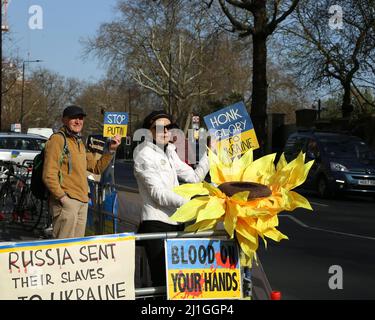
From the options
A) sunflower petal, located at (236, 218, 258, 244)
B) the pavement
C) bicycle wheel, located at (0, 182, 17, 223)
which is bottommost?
the pavement

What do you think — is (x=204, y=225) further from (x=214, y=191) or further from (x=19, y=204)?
(x=19, y=204)

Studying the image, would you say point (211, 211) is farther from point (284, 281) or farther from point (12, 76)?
point (12, 76)

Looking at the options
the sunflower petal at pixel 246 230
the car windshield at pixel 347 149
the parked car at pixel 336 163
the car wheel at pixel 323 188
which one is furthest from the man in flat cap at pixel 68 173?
the car windshield at pixel 347 149

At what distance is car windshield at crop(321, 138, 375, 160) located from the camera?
19656 mm

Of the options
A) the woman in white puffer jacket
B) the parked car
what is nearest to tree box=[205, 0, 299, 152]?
the parked car

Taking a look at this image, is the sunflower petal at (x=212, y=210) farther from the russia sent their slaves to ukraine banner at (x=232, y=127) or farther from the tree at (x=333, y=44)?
the tree at (x=333, y=44)

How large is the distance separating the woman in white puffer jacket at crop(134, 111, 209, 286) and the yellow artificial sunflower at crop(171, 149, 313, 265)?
0.47m

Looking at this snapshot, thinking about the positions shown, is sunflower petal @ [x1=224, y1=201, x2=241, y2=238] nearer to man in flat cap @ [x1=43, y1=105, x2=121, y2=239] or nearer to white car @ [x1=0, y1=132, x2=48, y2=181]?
man in flat cap @ [x1=43, y1=105, x2=121, y2=239]

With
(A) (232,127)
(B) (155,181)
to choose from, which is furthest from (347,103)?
(B) (155,181)

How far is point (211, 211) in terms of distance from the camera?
397 cm

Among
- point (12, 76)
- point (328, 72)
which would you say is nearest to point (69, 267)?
point (328, 72)

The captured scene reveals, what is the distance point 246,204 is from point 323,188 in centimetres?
1559

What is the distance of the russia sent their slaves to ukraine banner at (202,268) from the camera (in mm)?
4160

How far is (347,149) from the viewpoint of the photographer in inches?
788
